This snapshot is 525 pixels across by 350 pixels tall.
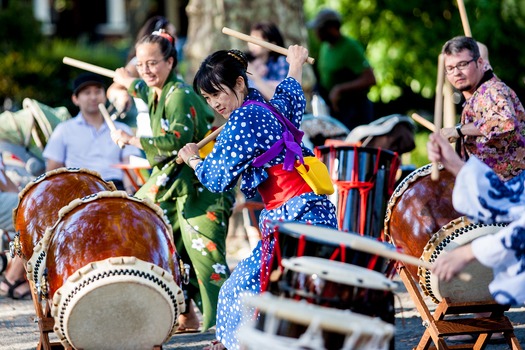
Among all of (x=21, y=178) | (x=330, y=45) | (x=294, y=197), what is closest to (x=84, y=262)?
(x=294, y=197)

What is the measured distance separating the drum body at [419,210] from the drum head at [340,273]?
1.42 meters

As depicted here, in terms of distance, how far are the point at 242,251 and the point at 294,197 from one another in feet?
14.5

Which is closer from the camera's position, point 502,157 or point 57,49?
point 502,157

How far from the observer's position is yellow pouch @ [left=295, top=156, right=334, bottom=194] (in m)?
4.46

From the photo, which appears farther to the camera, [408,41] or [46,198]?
[408,41]

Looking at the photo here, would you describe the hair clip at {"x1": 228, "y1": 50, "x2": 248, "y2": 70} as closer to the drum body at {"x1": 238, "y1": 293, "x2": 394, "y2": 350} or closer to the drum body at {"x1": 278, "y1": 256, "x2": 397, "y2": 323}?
the drum body at {"x1": 278, "y1": 256, "x2": 397, "y2": 323}

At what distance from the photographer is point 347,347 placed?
322 centimetres

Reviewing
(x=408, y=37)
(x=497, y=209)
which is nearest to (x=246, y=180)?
(x=497, y=209)

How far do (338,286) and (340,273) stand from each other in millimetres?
75

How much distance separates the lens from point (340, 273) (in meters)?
3.43

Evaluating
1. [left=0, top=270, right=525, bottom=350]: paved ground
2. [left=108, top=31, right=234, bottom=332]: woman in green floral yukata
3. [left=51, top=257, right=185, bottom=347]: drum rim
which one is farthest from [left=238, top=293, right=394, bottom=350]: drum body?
[left=108, top=31, right=234, bottom=332]: woman in green floral yukata

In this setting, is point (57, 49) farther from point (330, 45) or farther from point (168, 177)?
point (168, 177)

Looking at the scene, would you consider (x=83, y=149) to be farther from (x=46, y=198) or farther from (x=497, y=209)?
(x=497, y=209)

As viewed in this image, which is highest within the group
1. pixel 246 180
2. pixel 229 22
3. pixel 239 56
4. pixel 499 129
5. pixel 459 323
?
pixel 239 56
